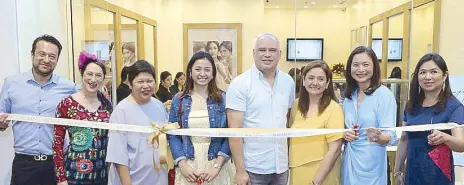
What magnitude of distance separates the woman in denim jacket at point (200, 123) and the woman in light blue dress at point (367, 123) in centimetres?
80

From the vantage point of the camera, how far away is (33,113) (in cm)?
266

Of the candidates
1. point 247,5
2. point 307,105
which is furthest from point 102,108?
point 247,5

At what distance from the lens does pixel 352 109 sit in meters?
2.41

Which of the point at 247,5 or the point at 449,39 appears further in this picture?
the point at 247,5

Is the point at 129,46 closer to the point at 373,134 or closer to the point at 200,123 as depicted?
the point at 200,123

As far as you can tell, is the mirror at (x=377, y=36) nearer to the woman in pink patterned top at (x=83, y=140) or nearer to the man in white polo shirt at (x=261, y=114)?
the man in white polo shirt at (x=261, y=114)

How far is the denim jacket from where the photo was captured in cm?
239

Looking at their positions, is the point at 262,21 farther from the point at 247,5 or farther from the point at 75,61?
the point at 75,61

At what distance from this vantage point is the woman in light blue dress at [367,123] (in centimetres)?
230

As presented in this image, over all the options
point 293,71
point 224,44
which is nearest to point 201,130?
point 293,71

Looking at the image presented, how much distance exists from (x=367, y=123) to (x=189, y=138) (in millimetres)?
1127

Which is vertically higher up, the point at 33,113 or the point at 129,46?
the point at 129,46

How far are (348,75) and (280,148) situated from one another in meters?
0.66

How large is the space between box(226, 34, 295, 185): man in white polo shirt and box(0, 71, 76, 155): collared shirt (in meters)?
1.34
